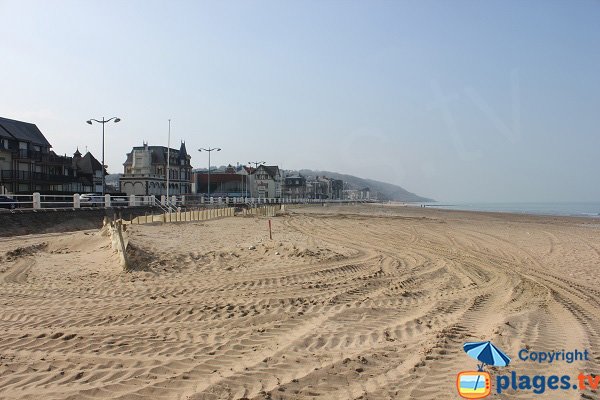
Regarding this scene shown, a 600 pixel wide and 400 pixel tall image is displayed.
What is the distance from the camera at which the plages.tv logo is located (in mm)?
4301

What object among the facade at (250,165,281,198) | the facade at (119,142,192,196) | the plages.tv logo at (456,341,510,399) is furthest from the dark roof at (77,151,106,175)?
the plages.tv logo at (456,341,510,399)

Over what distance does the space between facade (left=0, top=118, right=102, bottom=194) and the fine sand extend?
1898 inches

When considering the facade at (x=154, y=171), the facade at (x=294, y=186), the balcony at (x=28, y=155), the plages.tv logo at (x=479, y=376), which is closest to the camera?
the plages.tv logo at (x=479, y=376)

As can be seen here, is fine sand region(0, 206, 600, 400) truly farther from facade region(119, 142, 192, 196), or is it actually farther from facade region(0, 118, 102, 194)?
facade region(119, 142, 192, 196)

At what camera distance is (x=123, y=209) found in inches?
1452

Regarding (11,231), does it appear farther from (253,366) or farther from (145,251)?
(253,366)

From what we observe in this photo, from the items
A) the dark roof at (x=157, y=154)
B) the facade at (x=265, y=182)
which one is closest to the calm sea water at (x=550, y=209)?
the facade at (x=265, y=182)

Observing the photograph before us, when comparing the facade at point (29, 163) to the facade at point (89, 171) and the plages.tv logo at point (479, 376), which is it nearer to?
the facade at point (89, 171)

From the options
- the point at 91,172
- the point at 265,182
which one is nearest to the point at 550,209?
the point at 265,182

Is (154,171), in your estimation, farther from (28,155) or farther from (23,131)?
(28,155)

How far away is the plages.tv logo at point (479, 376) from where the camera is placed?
14.1 feet

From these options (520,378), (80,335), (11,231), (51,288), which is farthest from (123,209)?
(520,378)

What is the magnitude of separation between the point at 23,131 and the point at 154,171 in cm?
3291

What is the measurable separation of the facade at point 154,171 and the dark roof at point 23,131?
20650 millimetres
